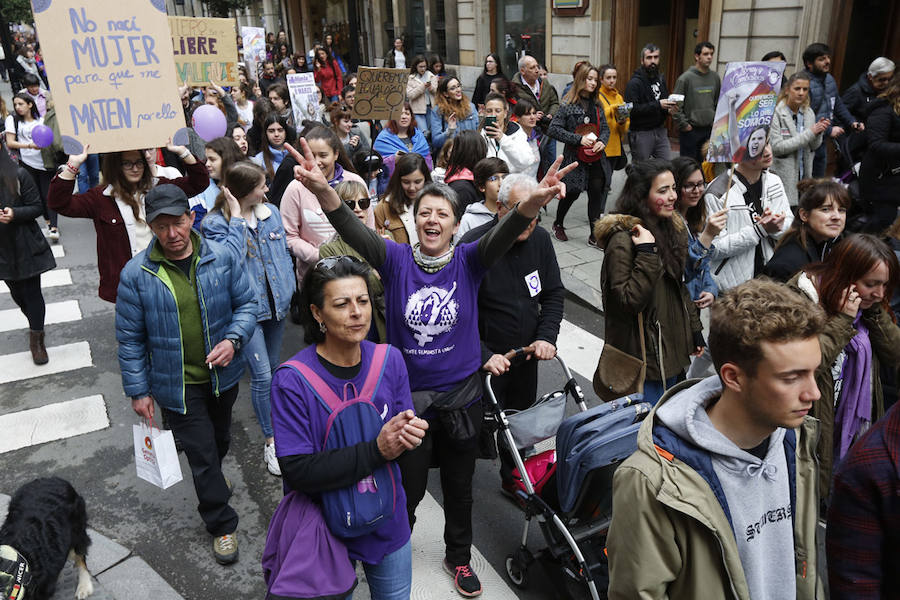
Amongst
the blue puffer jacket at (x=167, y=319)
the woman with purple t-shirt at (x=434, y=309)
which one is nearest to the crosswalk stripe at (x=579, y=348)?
the woman with purple t-shirt at (x=434, y=309)

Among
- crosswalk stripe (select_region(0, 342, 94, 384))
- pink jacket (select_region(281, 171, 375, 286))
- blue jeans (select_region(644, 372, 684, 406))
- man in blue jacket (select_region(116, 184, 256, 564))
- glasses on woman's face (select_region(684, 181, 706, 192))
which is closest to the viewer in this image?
man in blue jacket (select_region(116, 184, 256, 564))

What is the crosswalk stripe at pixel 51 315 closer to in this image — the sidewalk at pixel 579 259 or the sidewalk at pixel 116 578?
the sidewalk at pixel 116 578

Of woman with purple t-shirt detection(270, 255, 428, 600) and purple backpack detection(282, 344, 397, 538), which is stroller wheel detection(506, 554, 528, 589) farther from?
purple backpack detection(282, 344, 397, 538)

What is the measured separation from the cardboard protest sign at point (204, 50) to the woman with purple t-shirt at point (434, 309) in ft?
19.6

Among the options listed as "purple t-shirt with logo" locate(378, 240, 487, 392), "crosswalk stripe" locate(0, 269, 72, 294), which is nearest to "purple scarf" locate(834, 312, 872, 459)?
"purple t-shirt with logo" locate(378, 240, 487, 392)

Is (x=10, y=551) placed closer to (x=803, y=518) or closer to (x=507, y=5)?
(x=803, y=518)

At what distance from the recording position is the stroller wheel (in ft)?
11.7

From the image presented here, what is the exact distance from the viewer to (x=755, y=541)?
204cm

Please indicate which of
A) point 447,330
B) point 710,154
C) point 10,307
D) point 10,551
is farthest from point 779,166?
point 10,307

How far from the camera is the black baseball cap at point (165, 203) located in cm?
344

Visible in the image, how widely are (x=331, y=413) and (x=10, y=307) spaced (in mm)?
7188

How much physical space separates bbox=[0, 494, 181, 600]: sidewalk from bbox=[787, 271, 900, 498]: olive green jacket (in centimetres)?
347

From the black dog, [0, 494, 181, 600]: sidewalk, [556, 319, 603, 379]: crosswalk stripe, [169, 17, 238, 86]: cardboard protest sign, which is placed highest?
[169, 17, 238, 86]: cardboard protest sign

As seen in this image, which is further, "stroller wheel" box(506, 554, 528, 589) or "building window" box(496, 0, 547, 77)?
"building window" box(496, 0, 547, 77)
